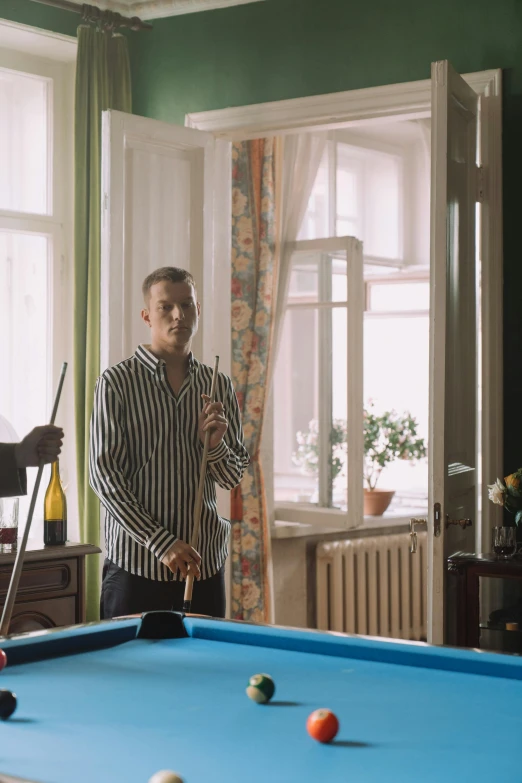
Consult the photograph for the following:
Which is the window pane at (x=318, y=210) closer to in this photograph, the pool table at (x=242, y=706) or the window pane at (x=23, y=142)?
the window pane at (x=23, y=142)

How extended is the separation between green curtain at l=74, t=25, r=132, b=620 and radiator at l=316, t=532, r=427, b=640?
57.0 inches

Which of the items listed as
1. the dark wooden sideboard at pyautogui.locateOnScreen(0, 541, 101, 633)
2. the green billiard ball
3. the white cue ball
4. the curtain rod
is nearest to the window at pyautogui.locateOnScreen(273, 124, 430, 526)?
the curtain rod

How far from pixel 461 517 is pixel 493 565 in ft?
1.01

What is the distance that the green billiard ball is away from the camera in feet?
5.90

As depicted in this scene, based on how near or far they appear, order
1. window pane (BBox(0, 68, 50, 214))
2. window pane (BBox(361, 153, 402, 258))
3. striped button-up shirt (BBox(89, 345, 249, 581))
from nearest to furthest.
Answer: striped button-up shirt (BBox(89, 345, 249, 581)), window pane (BBox(0, 68, 50, 214)), window pane (BBox(361, 153, 402, 258))

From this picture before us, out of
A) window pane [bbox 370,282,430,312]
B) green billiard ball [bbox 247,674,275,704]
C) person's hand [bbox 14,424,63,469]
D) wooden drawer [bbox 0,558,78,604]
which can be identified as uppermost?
window pane [bbox 370,282,430,312]

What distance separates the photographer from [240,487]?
16.5 ft

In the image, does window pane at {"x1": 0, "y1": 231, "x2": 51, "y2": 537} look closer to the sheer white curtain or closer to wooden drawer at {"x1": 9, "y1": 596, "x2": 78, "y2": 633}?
wooden drawer at {"x1": 9, "y1": 596, "x2": 78, "y2": 633}

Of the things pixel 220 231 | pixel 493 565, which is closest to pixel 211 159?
pixel 220 231

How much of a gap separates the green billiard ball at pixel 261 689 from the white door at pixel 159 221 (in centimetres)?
232

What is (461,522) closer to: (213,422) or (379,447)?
(213,422)

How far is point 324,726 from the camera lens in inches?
62.3

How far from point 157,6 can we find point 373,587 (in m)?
3.06

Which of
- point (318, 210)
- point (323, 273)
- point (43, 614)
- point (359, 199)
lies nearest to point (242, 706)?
point (43, 614)
